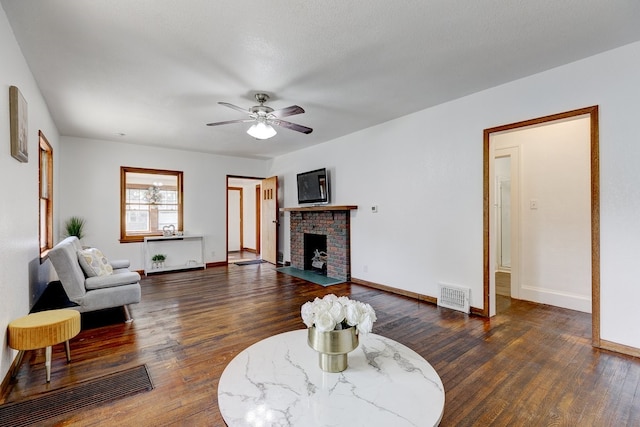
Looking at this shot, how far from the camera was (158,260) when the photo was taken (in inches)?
236

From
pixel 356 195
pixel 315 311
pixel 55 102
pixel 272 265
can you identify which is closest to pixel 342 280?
pixel 356 195

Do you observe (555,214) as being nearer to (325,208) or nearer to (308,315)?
(325,208)

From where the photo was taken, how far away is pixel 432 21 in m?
2.16

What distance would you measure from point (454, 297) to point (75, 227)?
244 inches

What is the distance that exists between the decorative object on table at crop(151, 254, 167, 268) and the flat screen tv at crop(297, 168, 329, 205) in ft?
10.0

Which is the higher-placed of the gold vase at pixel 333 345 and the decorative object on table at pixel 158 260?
the gold vase at pixel 333 345

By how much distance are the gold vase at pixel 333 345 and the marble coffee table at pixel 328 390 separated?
0.13 feet

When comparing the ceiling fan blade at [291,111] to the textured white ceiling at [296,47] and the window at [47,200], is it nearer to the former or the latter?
the textured white ceiling at [296,47]

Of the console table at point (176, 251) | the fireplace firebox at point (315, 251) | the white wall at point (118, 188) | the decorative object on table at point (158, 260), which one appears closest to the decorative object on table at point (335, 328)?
the fireplace firebox at point (315, 251)

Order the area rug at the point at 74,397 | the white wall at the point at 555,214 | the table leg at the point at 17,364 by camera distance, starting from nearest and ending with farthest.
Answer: the area rug at the point at 74,397
the table leg at the point at 17,364
the white wall at the point at 555,214

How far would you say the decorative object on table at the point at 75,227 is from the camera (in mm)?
5133

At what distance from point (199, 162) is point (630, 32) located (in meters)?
6.72

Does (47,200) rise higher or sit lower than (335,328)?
higher

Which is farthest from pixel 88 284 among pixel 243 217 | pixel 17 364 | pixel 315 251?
pixel 243 217
